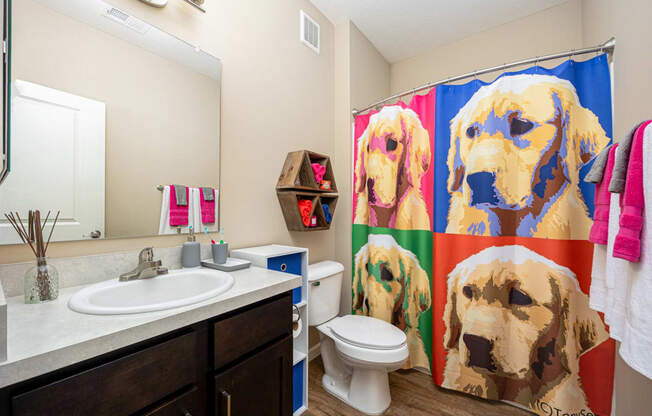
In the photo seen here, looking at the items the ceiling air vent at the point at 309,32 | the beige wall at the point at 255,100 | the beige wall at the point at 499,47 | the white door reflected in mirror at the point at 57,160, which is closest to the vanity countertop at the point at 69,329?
the white door reflected in mirror at the point at 57,160

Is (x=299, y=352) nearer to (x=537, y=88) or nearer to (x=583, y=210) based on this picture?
(x=583, y=210)

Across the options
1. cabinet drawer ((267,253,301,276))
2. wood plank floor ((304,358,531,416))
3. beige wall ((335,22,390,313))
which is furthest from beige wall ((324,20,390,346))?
cabinet drawer ((267,253,301,276))

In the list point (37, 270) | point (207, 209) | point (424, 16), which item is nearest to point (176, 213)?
point (207, 209)

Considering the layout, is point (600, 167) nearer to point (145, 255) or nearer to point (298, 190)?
point (298, 190)

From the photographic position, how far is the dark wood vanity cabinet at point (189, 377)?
0.59 meters

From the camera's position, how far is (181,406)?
79 centimetres

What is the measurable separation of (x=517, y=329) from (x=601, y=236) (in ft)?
2.31

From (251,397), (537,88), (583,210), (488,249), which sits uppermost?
(537,88)

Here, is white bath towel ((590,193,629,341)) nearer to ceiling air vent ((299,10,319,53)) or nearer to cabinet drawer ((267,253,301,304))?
cabinet drawer ((267,253,301,304))

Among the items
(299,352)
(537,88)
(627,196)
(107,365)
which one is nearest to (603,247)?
(627,196)

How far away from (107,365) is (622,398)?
6.71 feet

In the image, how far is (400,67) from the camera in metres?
2.86

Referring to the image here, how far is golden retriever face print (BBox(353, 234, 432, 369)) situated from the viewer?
1896mm

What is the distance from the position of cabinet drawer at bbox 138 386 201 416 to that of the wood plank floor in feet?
3.14
